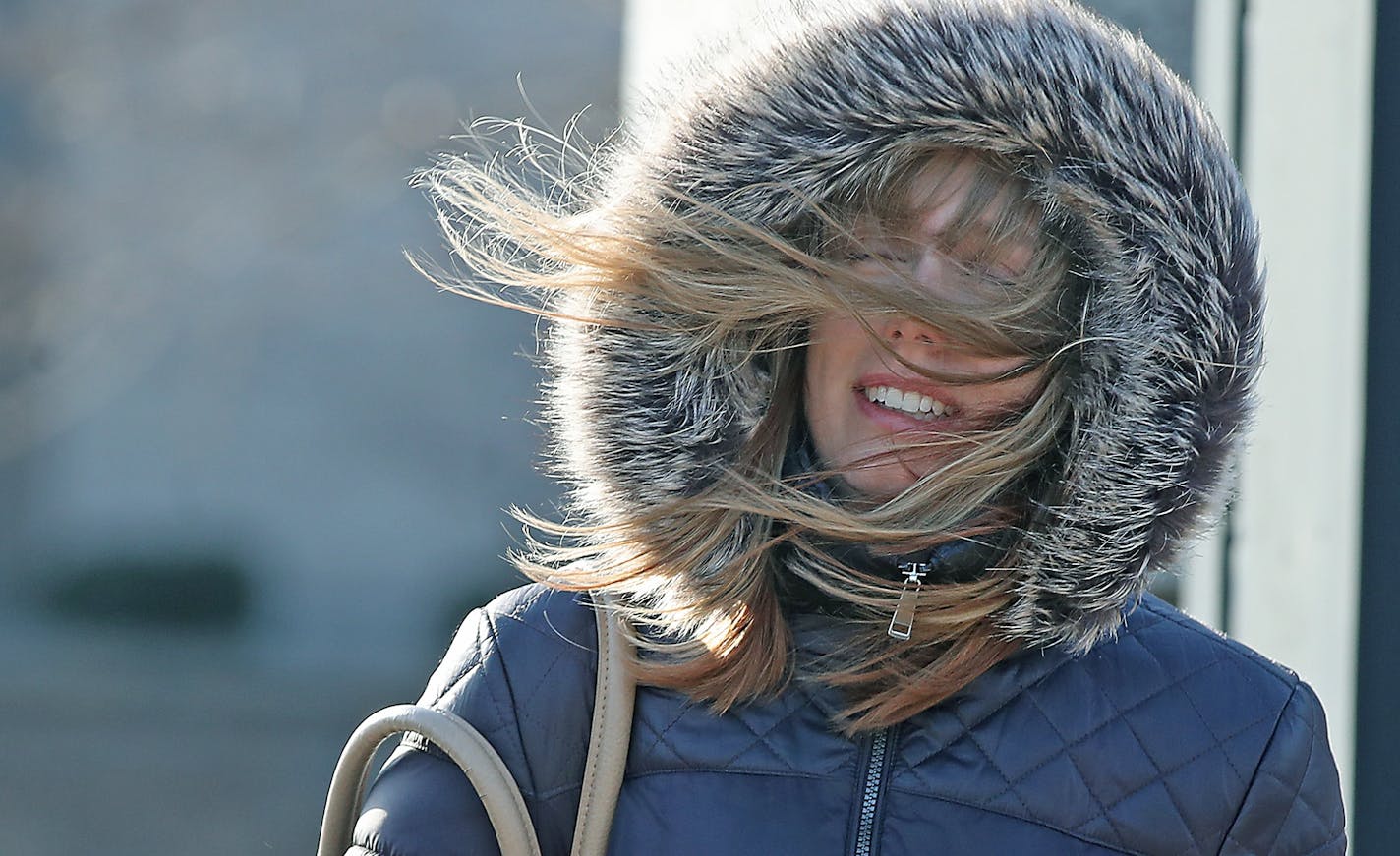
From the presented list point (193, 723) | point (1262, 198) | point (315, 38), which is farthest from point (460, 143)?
point (1262, 198)

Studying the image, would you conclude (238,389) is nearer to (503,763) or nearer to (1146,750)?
(503,763)

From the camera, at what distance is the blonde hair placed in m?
1.71

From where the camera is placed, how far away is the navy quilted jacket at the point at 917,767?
162cm

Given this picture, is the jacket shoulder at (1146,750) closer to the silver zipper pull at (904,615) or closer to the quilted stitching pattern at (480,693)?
the silver zipper pull at (904,615)

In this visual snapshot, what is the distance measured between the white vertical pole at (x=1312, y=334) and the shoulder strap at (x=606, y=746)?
1.22 meters

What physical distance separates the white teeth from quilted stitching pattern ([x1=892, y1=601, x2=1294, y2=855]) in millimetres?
295

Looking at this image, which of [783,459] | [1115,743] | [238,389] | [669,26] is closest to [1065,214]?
[783,459]

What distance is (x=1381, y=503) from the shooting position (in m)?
2.43

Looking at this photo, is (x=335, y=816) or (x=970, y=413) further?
(x=970, y=413)

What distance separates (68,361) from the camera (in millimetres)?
10961

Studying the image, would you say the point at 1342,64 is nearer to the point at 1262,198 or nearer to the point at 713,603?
the point at 1262,198

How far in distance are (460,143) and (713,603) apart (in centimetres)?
930

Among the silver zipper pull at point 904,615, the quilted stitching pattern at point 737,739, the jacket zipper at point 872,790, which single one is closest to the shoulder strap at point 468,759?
the quilted stitching pattern at point 737,739

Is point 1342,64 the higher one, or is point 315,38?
point 315,38
